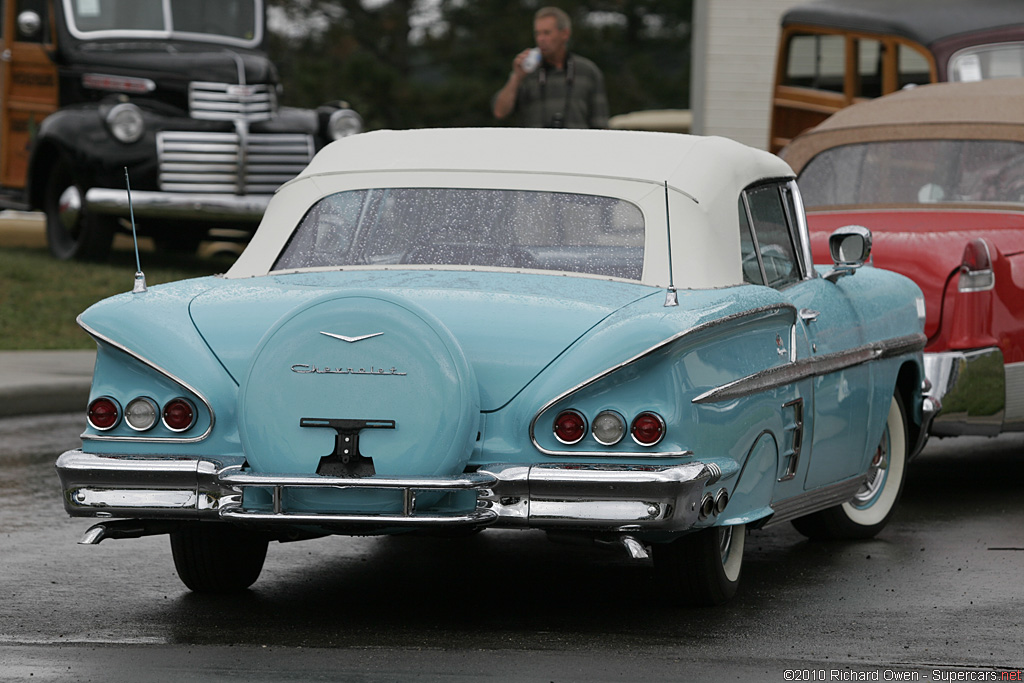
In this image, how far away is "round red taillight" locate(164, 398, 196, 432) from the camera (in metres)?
5.58

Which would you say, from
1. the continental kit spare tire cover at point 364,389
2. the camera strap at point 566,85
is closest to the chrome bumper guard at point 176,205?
the camera strap at point 566,85

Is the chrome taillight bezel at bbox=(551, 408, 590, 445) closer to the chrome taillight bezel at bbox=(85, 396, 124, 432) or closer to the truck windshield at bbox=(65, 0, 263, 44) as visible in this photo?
the chrome taillight bezel at bbox=(85, 396, 124, 432)

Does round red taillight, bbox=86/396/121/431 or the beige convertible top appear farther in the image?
the beige convertible top

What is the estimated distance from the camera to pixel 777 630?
5.86 m

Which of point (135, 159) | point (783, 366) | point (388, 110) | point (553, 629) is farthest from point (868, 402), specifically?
point (388, 110)

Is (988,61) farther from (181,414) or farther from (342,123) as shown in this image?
(181,414)

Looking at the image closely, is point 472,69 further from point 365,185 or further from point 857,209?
point 365,185

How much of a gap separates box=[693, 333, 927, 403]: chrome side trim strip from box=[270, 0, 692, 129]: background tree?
106ft

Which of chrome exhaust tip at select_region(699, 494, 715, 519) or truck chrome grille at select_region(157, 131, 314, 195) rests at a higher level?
chrome exhaust tip at select_region(699, 494, 715, 519)

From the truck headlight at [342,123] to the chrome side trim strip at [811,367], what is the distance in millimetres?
11018

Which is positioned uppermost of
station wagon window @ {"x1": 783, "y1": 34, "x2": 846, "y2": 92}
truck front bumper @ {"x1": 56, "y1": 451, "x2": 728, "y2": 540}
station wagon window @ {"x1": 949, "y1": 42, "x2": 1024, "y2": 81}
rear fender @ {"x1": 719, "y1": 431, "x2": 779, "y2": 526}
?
truck front bumper @ {"x1": 56, "y1": 451, "x2": 728, "y2": 540}

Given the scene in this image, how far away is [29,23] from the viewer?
17406mm

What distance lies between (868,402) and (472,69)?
3537 cm

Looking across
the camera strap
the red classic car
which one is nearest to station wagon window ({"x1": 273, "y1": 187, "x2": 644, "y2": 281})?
the red classic car
